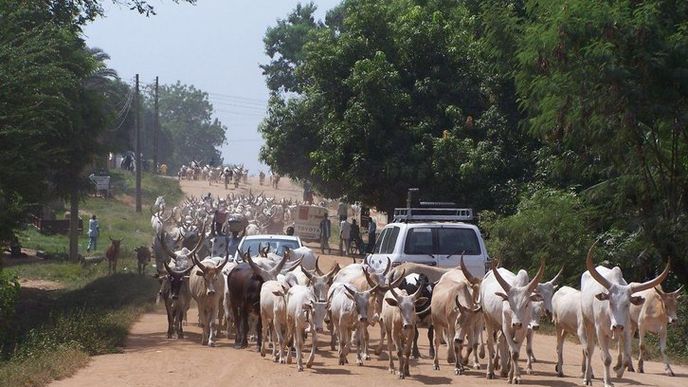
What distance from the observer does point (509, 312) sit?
49.4 feet

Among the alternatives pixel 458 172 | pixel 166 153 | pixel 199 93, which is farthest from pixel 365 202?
pixel 199 93

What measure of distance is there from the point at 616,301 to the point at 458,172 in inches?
664

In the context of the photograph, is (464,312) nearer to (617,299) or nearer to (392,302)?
(392,302)

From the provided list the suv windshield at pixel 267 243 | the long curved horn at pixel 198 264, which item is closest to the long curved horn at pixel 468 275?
the long curved horn at pixel 198 264

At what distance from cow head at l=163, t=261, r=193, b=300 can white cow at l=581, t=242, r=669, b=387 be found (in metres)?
8.32

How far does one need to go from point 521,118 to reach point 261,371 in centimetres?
1669

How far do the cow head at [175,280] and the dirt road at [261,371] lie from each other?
110 cm

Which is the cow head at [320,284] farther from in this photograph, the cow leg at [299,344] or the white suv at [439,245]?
the white suv at [439,245]

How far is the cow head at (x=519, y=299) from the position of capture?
14.9m

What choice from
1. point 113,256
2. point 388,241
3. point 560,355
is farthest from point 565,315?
point 113,256

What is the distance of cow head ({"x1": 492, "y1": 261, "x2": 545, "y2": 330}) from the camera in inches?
587

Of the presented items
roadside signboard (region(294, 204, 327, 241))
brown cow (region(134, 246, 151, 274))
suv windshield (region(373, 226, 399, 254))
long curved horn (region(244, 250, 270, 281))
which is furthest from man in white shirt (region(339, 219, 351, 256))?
long curved horn (region(244, 250, 270, 281))

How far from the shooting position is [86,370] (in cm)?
1652

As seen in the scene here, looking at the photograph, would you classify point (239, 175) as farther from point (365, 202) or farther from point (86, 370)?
point (86, 370)
